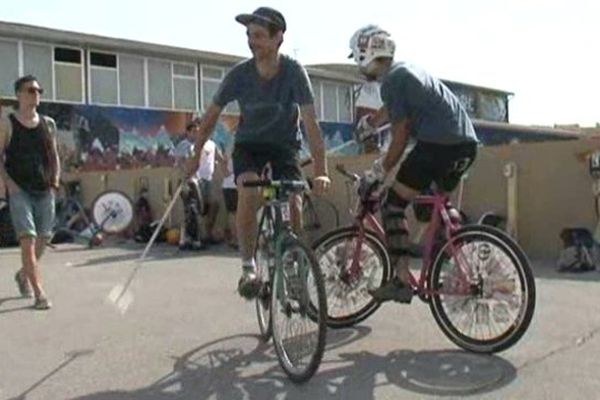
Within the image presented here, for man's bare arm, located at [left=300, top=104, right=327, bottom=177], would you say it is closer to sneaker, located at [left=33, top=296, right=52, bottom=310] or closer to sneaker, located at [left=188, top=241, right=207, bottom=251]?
sneaker, located at [left=33, top=296, right=52, bottom=310]

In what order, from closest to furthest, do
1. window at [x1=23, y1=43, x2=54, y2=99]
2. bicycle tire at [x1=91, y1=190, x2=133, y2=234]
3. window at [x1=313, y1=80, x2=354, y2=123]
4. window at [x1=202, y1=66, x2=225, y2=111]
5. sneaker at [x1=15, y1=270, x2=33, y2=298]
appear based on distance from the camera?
sneaker at [x1=15, y1=270, x2=33, y2=298] → bicycle tire at [x1=91, y1=190, x2=133, y2=234] → window at [x1=23, y1=43, x2=54, y2=99] → window at [x1=202, y1=66, x2=225, y2=111] → window at [x1=313, y1=80, x2=354, y2=123]

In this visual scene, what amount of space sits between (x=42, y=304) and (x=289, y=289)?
9.58ft

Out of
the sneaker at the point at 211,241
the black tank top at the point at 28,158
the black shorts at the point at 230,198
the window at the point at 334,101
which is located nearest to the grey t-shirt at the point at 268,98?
the black tank top at the point at 28,158

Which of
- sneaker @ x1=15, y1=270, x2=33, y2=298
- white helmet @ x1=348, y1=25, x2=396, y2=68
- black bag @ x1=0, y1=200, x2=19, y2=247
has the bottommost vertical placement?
sneaker @ x1=15, y1=270, x2=33, y2=298

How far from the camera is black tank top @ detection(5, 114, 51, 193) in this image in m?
6.15

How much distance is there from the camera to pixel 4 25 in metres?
23.9

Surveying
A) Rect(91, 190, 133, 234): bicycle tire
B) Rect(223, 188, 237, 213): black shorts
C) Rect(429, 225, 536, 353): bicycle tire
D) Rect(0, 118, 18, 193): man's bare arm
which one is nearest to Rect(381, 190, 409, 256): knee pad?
Rect(429, 225, 536, 353): bicycle tire

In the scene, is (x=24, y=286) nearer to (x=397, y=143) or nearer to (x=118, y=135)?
(x=397, y=143)

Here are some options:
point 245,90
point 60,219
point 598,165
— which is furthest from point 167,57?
point 245,90

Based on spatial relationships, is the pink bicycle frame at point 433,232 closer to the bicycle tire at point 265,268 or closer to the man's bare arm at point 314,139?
the man's bare arm at point 314,139

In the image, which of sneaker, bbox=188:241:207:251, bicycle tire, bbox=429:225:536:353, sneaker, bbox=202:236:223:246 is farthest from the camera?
sneaker, bbox=202:236:223:246

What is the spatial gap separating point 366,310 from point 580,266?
346cm

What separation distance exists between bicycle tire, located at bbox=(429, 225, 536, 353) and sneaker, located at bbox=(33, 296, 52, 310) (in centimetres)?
334

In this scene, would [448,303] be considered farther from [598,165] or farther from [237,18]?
[598,165]
